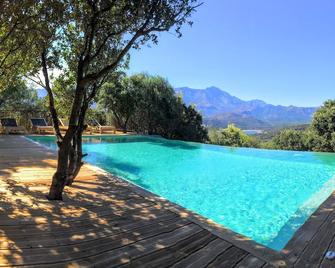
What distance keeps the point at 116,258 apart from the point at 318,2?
21.4 metres

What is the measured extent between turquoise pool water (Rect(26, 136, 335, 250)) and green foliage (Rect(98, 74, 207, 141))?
5426 mm

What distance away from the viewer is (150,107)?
72.7 feet

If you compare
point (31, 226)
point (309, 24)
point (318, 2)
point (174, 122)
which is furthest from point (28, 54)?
point (309, 24)

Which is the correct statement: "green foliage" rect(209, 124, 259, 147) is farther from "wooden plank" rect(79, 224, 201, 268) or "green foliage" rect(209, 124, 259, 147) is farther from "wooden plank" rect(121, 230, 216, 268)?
"wooden plank" rect(121, 230, 216, 268)

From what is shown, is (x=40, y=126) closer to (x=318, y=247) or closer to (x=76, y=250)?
(x=76, y=250)

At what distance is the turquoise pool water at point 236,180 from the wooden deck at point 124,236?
133 cm

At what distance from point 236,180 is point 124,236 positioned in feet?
20.6

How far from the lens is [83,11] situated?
15.8 feet

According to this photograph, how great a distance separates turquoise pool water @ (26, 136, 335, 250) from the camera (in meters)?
6.22

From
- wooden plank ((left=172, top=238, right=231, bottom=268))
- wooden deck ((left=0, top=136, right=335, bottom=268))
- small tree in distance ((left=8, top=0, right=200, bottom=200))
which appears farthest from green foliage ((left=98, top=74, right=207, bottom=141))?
wooden plank ((left=172, top=238, right=231, bottom=268))

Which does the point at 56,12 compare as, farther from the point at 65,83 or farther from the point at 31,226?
the point at 31,226

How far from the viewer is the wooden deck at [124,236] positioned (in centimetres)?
301

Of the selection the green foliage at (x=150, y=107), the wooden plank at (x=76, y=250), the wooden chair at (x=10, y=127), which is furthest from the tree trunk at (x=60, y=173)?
the green foliage at (x=150, y=107)

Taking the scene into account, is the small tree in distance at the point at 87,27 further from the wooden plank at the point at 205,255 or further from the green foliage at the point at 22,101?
the green foliage at the point at 22,101
